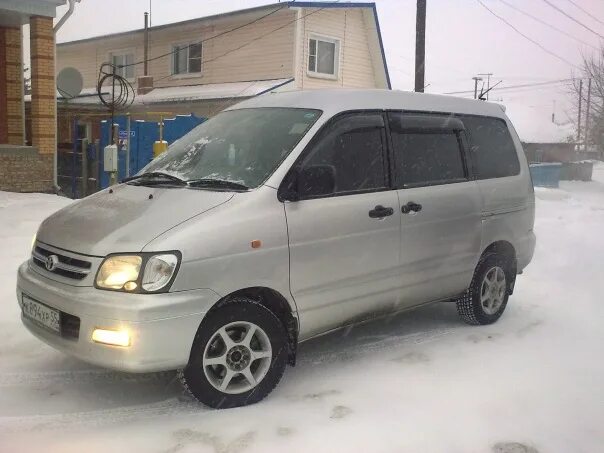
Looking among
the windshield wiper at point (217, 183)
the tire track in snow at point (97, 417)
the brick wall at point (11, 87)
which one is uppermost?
the brick wall at point (11, 87)

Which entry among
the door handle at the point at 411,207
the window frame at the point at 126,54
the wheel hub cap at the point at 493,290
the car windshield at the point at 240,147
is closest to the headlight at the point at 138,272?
the car windshield at the point at 240,147

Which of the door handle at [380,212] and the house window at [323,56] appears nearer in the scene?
the door handle at [380,212]

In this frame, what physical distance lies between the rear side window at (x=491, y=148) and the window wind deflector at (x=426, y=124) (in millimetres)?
189

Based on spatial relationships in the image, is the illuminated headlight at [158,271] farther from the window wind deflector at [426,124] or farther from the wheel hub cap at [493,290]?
the wheel hub cap at [493,290]

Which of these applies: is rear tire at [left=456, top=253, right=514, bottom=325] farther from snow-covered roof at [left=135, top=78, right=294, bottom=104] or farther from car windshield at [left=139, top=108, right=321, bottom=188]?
snow-covered roof at [left=135, top=78, right=294, bottom=104]

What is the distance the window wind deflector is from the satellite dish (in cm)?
1347

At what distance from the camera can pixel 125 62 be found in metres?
26.3

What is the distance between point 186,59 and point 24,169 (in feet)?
39.6

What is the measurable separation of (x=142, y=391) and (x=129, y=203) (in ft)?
4.03

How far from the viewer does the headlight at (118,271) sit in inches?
128

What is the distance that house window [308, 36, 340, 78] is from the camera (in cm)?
2003

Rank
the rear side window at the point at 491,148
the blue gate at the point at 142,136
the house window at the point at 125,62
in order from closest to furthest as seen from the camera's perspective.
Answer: the rear side window at the point at 491,148, the blue gate at the point at 142,136, the house window at the point at 125,62

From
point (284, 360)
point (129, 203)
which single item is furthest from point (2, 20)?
point (284, 360)

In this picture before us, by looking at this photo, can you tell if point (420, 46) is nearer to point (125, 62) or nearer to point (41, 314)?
point (41, 314)
